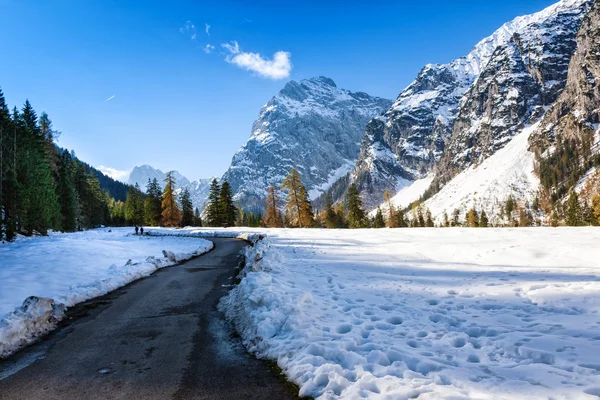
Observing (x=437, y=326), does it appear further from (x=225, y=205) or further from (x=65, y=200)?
(x=225, y=205)

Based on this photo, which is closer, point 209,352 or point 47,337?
point 209,352

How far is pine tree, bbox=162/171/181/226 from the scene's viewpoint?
68.1 m

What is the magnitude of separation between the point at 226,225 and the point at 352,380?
220 ft

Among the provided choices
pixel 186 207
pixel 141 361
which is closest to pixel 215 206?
pixel 186 207

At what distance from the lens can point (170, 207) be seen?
227ft

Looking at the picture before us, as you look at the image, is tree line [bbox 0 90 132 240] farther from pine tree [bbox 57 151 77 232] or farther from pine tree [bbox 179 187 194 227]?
pine tree [bbox 179 187 194 227]

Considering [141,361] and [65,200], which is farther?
[65,200]

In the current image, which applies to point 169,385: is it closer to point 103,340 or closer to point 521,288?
point 103,340

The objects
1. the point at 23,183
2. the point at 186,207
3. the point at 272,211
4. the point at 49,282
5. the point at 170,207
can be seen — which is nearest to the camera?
the point at 49,282

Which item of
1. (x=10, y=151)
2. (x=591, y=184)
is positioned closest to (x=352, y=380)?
(x=10, y=151)

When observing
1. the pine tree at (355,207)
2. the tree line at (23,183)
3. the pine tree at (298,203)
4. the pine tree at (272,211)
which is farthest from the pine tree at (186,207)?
the pine tree at (355,207)

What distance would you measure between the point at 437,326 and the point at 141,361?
539 centimetres

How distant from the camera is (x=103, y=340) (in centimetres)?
658

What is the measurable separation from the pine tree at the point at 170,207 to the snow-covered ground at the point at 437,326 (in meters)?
61.8
